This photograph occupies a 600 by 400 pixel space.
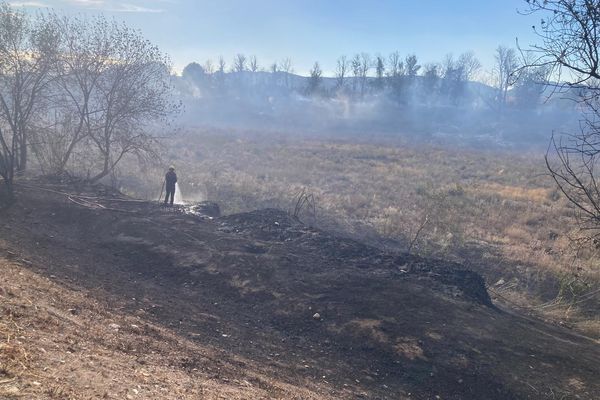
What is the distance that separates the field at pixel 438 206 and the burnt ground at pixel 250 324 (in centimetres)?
199

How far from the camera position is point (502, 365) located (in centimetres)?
632

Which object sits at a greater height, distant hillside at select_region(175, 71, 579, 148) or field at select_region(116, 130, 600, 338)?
distant hillside at select_region(175, 71, 579, 148)

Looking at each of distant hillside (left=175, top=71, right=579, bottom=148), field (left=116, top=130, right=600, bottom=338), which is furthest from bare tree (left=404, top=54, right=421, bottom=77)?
field (left=116, top=130, right=600, bottom=338)

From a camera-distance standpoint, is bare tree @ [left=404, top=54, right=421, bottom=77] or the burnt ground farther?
bare tree @ [left=404, top=54, right=421, bottom=77]

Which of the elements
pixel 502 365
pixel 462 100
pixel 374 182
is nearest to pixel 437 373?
pixel 502 365

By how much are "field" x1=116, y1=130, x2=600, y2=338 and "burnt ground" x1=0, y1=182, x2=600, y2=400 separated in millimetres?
1993

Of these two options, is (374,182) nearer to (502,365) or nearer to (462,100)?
(502,365)

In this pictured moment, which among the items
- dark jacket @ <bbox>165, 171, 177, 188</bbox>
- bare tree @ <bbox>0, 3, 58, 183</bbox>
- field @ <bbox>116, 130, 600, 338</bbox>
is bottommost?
field @ <bbox>116, 130, 600, 338</bbox>

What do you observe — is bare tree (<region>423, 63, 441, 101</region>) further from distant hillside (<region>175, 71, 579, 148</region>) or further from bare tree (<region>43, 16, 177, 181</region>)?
bare tree (<region>43, 16, 177, 181</region>)

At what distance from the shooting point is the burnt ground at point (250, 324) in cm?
440

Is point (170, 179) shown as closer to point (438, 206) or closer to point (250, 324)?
point (250, 324)

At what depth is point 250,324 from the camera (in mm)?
7398

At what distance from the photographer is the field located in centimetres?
1112

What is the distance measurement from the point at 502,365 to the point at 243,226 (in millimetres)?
8219
